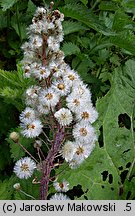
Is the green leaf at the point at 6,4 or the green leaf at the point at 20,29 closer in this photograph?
the green leaf at the point at 6,4

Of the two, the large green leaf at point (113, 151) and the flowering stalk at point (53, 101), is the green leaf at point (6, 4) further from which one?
the large green leaf at point (113, 151)

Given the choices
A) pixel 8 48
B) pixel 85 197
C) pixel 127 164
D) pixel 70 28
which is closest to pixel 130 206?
pixel 85 197

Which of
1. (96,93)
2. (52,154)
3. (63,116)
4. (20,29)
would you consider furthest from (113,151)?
(20,29)

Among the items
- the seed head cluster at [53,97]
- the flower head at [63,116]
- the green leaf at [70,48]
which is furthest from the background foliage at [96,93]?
the flower head at [63,116]

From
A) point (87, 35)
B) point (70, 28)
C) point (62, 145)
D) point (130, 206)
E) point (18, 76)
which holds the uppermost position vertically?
point (87, 35)

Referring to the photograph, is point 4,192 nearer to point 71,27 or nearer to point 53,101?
point 53,101

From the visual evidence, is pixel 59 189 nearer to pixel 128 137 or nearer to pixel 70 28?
pixel 128 137

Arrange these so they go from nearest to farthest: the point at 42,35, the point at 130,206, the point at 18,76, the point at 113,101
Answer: the point at 42,35 < the point at 130,206 < the point at 18,76 < the point at 113,101
